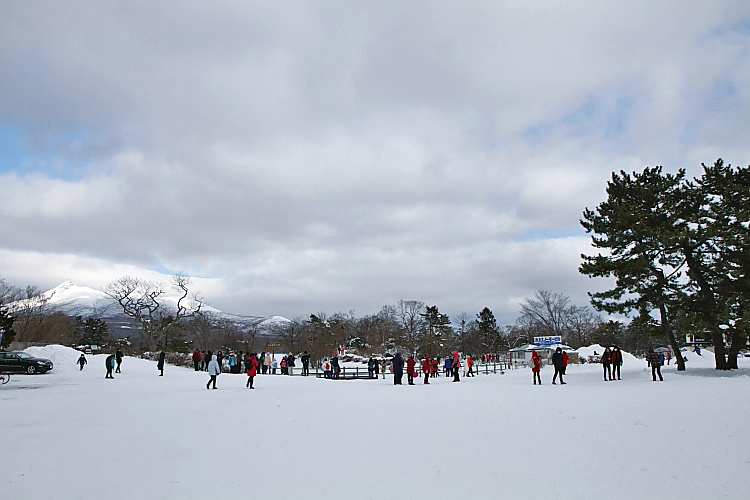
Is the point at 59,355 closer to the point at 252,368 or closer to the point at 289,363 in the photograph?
the point at 289,363

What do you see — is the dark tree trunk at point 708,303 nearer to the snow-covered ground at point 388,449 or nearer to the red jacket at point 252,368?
the snow-covered ground at point 388,449

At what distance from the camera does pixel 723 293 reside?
2519 cm

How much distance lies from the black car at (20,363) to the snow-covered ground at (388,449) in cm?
1837

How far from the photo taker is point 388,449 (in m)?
9.35

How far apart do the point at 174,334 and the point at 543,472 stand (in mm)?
72435

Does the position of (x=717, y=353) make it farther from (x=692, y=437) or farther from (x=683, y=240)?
(x=692, y=437)

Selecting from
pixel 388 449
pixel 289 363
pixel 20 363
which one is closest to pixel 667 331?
pixel 388 449

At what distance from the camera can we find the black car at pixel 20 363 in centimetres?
3041

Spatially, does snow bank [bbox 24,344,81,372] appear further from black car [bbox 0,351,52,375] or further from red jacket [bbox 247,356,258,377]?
red jacket [bbox 247,356,258,377]

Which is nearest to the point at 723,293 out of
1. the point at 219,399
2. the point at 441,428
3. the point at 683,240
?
the point at 683,240

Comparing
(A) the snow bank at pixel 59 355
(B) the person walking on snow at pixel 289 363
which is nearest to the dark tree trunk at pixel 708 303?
(B) the person walking on snow at pixel 289 363

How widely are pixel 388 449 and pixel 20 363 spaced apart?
97.9ft

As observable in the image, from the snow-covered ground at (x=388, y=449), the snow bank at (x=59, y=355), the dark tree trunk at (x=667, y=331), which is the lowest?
the snow-covered ground at (x=388, y=449)

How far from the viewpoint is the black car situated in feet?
99.8
